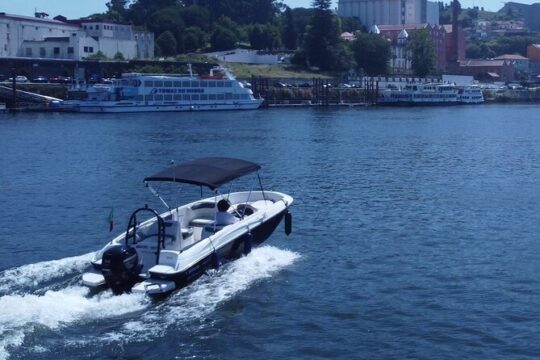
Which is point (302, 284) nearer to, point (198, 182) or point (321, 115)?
point (198, 182)

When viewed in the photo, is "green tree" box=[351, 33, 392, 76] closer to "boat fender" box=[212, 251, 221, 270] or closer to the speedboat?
the speedboat

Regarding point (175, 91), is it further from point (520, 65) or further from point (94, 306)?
point (520, 65)

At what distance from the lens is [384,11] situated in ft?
566

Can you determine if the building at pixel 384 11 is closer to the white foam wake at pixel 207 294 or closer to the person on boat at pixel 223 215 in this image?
the white foam wake at pixel 207 294

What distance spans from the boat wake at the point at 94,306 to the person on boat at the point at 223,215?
0.99 m

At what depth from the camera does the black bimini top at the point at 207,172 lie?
17.6 metres

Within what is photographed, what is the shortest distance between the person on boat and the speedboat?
8 cm

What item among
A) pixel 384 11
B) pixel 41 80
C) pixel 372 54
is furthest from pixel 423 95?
pixel 384 11

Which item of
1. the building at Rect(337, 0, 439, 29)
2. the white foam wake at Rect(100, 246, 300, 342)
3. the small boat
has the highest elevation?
the building at Rect(337, 0, 439, 29)

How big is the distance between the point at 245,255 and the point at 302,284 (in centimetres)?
192

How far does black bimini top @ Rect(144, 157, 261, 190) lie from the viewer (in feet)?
57.7

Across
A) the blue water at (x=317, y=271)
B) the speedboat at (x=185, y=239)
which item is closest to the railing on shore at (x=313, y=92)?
the blue water at (x=317, y=271)

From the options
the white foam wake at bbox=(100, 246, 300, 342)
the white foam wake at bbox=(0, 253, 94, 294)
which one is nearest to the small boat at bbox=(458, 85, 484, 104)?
the white foam wake at bbox=(100, 246, 300, 342)

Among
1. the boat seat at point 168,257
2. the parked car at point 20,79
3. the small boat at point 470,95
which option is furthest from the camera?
the small boat at point 470,95
